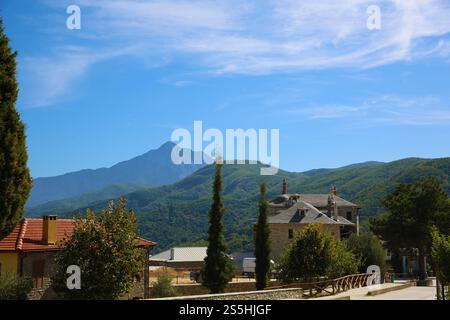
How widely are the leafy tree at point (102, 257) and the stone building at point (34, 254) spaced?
6572 mm

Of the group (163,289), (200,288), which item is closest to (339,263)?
(200,288)

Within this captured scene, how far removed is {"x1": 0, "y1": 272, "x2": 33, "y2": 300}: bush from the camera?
24.4 meters

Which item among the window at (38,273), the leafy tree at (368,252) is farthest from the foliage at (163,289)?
the leafy tree at (368,252)

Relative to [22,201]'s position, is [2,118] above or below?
above

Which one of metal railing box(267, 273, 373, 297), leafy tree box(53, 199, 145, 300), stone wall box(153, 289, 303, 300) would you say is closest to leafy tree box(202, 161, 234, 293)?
metal railing box(267, 273, 373, 297)

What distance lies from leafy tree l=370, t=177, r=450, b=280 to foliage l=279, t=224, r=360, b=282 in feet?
85.1

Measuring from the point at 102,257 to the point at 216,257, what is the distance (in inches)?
530

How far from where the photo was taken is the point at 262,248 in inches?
1518

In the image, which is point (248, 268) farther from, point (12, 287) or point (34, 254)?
point (12, 287)

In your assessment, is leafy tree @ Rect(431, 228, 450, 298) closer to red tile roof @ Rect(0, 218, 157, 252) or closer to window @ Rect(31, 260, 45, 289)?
red tile roof @ Rect(0, 218, 157, 252)
